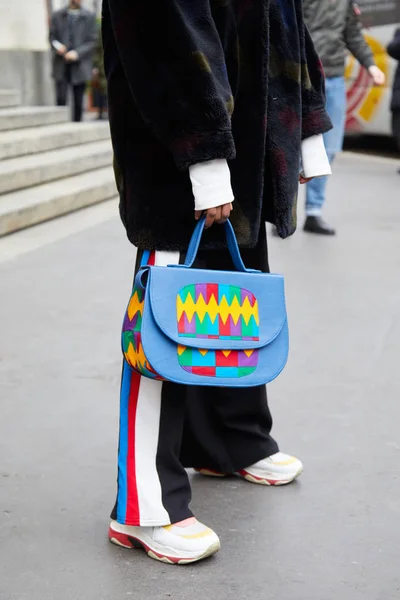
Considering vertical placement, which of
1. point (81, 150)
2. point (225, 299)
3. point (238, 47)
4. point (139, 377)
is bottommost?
point (81, 150)

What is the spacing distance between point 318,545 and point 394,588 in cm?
28

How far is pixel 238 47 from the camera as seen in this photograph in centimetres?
255

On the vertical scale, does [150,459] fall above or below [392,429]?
above

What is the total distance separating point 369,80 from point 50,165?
5.57 m

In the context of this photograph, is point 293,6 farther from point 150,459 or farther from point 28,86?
point 28,86

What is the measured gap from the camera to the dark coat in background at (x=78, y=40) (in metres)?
14.9

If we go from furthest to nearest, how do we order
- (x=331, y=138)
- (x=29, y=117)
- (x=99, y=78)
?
(x=99, y=78) < (x=29, y=117) < (x=331, y=138)

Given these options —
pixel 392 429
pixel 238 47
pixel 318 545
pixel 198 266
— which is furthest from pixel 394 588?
pixel 238 47

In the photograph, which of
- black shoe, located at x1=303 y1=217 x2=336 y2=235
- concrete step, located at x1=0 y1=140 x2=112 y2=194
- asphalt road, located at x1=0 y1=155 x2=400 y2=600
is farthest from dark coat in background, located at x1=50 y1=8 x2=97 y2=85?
asphalt road, located at x1=0 y1=155 x2=400 y2=600

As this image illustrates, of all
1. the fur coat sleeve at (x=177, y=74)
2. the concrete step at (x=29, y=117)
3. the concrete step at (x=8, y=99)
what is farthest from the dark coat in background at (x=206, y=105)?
the concrete step at (x=8, y=99)

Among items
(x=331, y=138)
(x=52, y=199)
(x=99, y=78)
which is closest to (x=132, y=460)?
(x=331, y=138)

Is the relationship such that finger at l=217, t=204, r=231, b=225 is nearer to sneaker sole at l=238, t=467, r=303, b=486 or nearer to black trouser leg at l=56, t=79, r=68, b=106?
sneaker sole at l=238, t=467, r=303, b=486

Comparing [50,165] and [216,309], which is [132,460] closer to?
[216,309]

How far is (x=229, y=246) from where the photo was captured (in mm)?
2594
